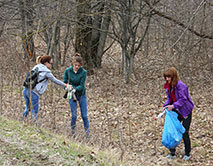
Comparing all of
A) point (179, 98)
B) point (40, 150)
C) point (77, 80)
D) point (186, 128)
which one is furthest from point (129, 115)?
point (40, 150)

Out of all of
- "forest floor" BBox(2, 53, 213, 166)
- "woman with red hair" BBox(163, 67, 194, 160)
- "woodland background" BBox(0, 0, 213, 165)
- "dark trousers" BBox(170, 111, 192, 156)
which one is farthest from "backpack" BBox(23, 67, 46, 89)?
"dark trousers" BBox(170, 111, 192, 156)

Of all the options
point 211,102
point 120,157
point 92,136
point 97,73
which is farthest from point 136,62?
point 120,157

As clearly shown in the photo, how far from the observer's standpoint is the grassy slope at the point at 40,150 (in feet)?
13.6

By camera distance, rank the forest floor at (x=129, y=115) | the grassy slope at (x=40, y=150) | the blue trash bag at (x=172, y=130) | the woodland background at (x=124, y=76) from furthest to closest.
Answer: the woodland background at (x=124, y=76), the forest floor at (x=129, y=115), the blue trash bag at (x=172, y=130), the grassy slope at (x=40, y=150)

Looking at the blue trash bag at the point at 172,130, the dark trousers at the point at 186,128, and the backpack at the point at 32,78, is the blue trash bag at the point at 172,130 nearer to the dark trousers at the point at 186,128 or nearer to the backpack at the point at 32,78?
the dark trousers at the point at 186,128

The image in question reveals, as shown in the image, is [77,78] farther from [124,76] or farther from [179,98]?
[124,76]

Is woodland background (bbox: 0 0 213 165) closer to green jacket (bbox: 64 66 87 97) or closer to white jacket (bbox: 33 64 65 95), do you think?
white jacket (bbox: 33 64 65 95)

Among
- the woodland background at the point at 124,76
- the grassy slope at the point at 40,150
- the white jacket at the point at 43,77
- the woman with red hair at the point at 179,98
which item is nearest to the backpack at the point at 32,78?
the white jacket at the point at 43,77

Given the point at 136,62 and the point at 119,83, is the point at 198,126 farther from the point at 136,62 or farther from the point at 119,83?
the point at 136,62

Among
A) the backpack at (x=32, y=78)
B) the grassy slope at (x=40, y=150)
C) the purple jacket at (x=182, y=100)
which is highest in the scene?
the backpack at (x=32, y=78)

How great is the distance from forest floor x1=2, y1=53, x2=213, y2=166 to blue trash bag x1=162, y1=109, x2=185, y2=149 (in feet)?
1.37

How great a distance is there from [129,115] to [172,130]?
3833 millimetres

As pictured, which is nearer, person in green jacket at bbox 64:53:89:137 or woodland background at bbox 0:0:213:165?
person in green jacket at bbox 64:53:89:137

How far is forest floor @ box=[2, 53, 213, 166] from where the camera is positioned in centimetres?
635
